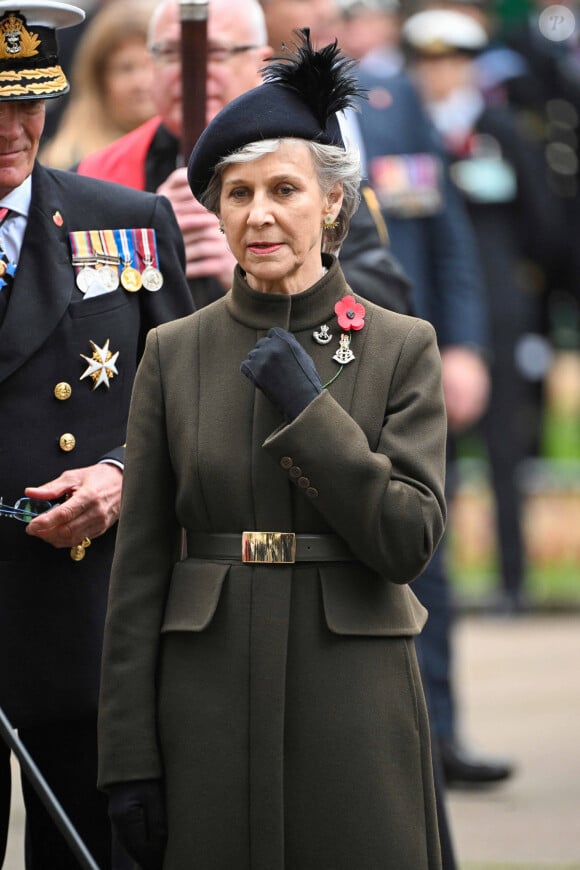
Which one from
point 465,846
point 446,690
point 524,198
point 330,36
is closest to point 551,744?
point 446,690

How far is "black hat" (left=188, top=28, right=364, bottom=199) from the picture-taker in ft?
11.3

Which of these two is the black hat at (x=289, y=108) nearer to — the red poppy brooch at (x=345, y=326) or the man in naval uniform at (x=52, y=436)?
the red poppy brooch at (x=345, y=326)

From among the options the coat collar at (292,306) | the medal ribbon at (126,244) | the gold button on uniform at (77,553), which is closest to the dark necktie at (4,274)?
the medal ribbon at (126,244)

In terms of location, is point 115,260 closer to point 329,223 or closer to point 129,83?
point 329,223

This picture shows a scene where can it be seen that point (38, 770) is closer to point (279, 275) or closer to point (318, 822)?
point (318, 822)

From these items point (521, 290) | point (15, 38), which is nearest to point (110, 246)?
point (15, 38)

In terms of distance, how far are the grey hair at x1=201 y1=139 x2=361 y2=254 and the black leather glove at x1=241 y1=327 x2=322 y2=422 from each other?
314 mm

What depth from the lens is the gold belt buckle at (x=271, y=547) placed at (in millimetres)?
3391

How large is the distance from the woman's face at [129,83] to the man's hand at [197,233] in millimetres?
1065

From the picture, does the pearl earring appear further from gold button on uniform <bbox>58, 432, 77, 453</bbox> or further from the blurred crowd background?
the blurred crowd background

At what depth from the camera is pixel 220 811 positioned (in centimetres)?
338

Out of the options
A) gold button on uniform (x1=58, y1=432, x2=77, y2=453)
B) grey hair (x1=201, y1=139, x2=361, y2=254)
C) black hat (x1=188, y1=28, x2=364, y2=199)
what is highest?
black hat (x1=188, y1=28, x2=364, y2=199)

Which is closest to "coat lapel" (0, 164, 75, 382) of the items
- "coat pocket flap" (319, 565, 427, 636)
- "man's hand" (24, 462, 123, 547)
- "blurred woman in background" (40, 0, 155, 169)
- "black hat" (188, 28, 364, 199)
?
"man's hand" (24, 462, 123, 547)

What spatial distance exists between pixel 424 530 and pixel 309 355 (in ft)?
1.19
